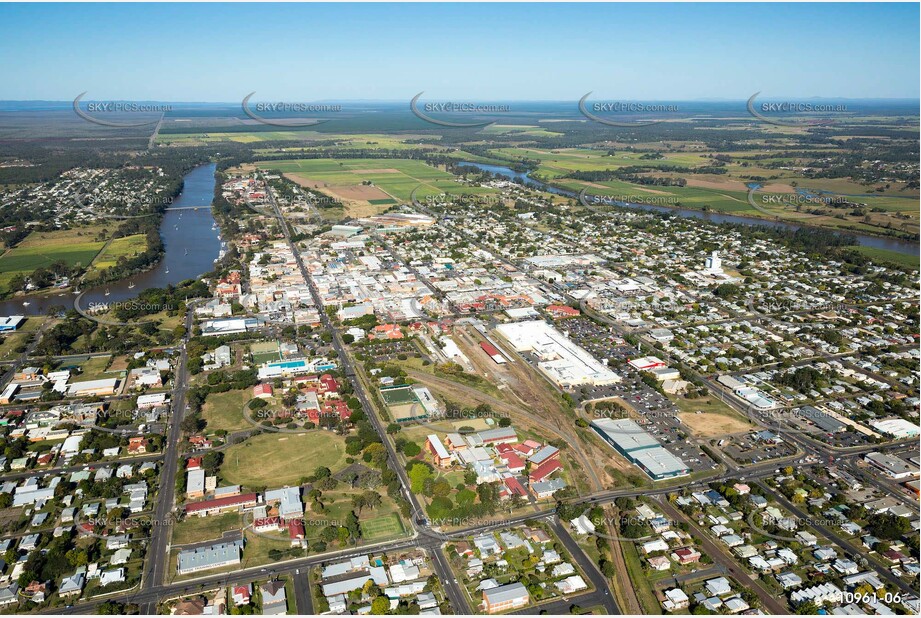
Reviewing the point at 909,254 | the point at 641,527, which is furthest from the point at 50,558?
the point at 909,254

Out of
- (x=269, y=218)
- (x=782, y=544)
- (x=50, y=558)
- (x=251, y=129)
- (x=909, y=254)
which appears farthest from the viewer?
(x=251, y=129)

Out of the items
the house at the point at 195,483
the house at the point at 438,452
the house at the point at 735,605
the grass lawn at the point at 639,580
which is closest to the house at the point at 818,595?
the house at the point at 735,605

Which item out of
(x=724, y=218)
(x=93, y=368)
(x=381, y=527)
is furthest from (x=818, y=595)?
(x=724, y=218)

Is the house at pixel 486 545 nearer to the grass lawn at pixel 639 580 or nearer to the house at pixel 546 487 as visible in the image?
the house at pixel 546 487

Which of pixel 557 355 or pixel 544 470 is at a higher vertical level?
pixel 557 355

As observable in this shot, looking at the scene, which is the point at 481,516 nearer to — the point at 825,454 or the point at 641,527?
the point at 641,527

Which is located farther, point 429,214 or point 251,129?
point 251,129

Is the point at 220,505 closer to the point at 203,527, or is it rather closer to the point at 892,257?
the point at 203,527
